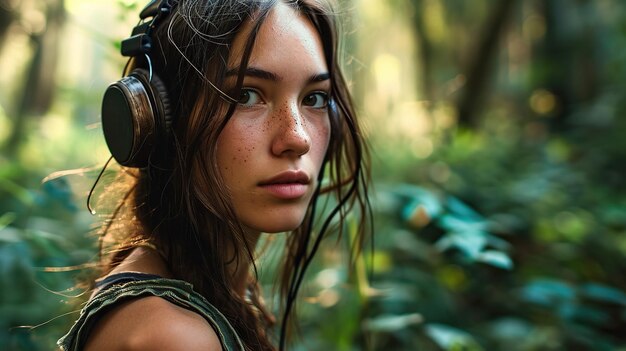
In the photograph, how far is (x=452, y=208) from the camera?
7.68 ft

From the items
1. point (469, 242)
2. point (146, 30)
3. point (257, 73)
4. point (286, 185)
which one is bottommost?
point (469, 242)

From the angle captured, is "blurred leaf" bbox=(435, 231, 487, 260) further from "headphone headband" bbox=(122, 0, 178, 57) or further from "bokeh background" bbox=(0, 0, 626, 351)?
"headphone headband" bbox=(122, 0, 178, 57)

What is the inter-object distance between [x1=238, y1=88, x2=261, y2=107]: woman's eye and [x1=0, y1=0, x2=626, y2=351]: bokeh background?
46 cm

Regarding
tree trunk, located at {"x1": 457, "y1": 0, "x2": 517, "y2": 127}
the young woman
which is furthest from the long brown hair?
tree trunk, located at {"x1": 457, "y1": 0, "x2": 517, "y2": 127}

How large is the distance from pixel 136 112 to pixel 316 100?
0.45 m

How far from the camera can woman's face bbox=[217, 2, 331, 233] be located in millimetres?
1354

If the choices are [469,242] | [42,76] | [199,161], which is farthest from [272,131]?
[42,76]

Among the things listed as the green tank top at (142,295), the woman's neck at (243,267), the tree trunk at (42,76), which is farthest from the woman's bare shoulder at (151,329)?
the tree trunk at (42,76)

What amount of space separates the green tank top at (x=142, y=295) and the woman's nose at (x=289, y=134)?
364 mm

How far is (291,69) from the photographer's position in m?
1.39

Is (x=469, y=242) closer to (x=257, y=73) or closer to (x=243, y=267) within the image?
(x=243, y=267)

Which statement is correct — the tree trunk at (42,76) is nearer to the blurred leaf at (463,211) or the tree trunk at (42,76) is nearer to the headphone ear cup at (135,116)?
the blurred leaf at (463,211)

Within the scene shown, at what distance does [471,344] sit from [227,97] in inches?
71.2

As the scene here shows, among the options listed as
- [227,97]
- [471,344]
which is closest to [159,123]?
[227,97]
